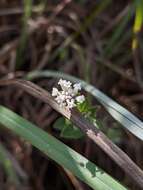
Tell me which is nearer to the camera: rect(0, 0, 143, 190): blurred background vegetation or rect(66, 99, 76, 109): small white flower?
rect(66, 99, 76, 109): small white flower

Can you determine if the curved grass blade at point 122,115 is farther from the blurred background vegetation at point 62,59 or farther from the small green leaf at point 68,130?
the blurred background vegetation at point 62,59

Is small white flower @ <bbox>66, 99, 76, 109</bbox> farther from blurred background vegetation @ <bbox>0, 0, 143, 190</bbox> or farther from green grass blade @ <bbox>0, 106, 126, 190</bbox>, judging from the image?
blurred background vegetation @ <bbox>0, 0, 143, 190</bbox>

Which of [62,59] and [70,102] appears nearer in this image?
[70,102]

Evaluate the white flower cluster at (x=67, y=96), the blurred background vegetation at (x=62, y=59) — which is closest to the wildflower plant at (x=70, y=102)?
the white flower cluster at (x=67, y=96)

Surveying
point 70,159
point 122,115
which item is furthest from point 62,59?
point 70,159

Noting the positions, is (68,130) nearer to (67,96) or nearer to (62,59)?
(67,96)

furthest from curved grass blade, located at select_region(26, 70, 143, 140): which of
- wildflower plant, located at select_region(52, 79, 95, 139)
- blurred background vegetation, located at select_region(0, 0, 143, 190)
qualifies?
blurred background vegetation, located at select_region(0, 0, 143, 190)

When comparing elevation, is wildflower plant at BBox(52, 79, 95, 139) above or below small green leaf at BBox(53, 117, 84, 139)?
above
